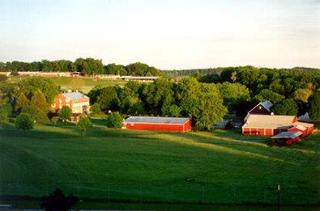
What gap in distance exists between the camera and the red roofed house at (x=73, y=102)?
21172mm

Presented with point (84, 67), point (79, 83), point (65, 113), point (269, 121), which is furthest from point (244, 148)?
point (79, 83)

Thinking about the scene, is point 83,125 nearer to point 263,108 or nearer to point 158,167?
point 158,167

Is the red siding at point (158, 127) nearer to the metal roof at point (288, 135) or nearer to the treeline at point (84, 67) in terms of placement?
the treeline at point (84, 67)

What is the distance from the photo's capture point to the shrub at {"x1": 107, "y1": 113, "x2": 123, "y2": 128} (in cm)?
2091

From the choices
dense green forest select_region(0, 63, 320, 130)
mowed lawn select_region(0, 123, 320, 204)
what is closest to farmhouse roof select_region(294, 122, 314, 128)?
mowed lawn select_region(0, 123, 320, 204)

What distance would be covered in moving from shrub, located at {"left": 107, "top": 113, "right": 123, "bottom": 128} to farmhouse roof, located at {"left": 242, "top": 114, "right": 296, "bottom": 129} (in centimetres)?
446

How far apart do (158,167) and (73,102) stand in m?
8.19

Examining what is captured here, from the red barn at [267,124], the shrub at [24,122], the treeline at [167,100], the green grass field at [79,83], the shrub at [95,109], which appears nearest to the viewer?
the shrub at [24,122]

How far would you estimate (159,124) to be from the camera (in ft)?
68.1

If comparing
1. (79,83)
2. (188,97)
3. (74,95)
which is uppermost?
(79,83)

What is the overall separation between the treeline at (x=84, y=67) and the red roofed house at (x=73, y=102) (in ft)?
4.87

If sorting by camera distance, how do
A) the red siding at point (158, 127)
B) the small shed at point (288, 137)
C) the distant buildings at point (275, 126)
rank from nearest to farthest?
1. the small shed at point (288, 137)
2. the distant buildings at point (275, 126)
3. the red siding at point (158, 127)

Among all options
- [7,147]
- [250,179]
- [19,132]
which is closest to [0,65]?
[19,132]

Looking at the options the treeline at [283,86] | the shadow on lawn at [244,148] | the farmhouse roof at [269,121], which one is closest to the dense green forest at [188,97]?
the treeline at [283,86]
